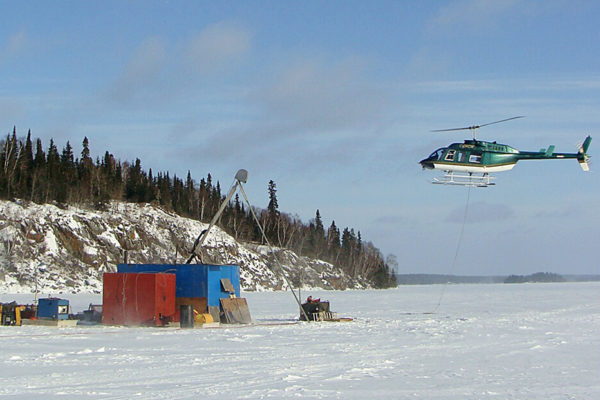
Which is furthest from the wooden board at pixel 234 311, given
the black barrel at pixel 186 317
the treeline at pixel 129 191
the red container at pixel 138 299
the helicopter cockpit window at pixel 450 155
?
the treeline at pixel 129 191

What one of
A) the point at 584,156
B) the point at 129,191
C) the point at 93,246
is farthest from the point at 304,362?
the point at 129,191

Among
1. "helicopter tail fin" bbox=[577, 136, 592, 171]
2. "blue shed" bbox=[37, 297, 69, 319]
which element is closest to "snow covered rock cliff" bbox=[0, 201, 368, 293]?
"blue shed" bbox=[37, 297, 69, 319]

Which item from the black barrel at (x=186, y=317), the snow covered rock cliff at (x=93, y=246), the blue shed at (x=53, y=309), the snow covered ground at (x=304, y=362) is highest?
the snow covered rock cliff at (x=93, y=246)

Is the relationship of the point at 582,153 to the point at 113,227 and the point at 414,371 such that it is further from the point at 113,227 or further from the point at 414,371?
the point at 113,227

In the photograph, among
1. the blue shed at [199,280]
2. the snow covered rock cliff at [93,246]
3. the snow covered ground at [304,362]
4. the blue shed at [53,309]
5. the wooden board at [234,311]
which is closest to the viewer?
the snow covered ground at [304,362]

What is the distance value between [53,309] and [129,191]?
2688 inches

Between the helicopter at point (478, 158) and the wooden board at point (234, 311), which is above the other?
the helicopter at point (478, 158)

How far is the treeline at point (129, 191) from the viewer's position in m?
80.8

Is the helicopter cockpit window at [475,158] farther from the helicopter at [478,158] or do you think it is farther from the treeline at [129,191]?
the treeline at [129,191]

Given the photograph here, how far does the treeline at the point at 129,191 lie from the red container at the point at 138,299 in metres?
55.0

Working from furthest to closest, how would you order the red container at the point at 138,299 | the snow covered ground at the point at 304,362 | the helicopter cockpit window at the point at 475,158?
the helicopter cockpit window at the point at 475,158, the red container at the point at 138,299, the snow covered ground at the point at 304,362

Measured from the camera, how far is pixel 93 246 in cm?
7375

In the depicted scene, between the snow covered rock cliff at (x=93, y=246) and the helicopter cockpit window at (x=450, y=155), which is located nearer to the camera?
the helicopter cockpit window at (x=450, y=155)

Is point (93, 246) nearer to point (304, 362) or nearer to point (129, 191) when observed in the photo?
point (129, 191)
